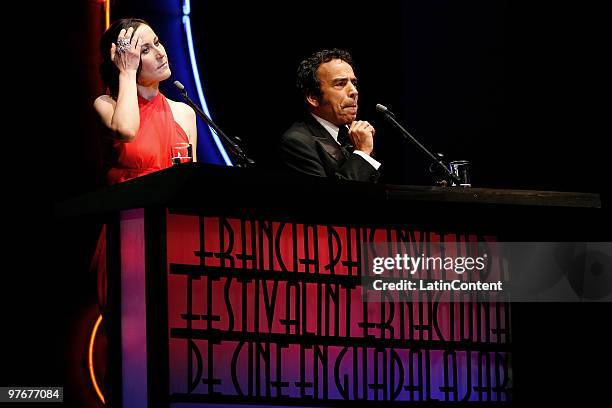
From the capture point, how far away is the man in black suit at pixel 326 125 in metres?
4.11

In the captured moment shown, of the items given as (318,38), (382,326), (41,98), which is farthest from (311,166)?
(318,38)

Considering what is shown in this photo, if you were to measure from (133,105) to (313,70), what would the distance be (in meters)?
0.91

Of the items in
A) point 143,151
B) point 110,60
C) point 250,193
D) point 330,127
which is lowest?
point 250,193

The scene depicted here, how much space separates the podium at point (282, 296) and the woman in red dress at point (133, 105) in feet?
2.33

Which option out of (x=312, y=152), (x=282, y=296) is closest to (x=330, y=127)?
(x=312, y=152)

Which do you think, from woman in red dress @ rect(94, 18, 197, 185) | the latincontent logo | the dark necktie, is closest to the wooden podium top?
the latincontent logo

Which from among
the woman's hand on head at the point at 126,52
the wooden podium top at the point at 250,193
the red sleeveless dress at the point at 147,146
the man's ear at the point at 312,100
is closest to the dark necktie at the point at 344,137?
the man's ear at the point at 312,100

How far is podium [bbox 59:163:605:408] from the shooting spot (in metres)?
2.92

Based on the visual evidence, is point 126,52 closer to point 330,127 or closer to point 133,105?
point 133,105

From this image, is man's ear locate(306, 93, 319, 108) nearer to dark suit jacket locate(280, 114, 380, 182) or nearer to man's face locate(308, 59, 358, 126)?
man's face locate(308, 59, 358, 126)

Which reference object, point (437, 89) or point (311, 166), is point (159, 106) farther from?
point (437, 89)

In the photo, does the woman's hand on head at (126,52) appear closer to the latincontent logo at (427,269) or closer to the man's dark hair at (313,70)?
the man's dark hair at (313,70)

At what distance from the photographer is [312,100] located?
4418 mm

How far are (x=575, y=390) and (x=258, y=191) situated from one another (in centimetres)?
162
